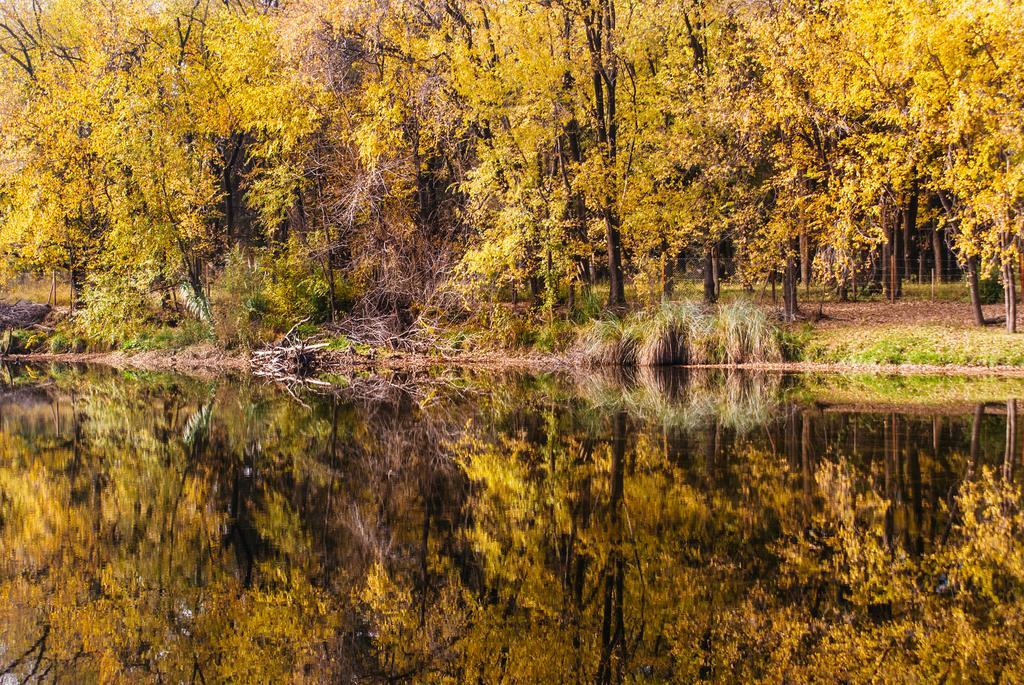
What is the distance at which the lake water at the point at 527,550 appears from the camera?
21.2 ft

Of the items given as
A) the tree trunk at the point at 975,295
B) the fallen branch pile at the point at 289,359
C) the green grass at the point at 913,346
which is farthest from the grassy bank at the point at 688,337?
the fallen branch pile at the point at 289,359

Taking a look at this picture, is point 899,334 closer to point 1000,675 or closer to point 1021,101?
point 1021,101

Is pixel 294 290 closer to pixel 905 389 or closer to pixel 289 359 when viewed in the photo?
pixel 289 359

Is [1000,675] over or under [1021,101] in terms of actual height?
under

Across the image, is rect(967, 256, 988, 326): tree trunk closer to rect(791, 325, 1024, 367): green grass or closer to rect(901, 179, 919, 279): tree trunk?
rect(791, 325, 1024, 367): green grass

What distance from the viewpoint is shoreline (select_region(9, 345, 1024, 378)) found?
23.6m

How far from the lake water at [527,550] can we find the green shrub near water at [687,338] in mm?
8729

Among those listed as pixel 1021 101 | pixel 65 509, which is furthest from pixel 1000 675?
pixel 1021 101

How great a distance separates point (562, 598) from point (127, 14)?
108ft

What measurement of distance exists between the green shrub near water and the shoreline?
37cm

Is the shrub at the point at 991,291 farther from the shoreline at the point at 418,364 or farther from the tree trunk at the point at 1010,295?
the shoreline at the point at 418,364

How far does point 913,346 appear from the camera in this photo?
24.2 metres

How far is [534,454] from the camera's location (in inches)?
533

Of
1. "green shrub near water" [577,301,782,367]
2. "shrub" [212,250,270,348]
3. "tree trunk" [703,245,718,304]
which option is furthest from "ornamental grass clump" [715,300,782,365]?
"shrub" [212,250,270,348]
